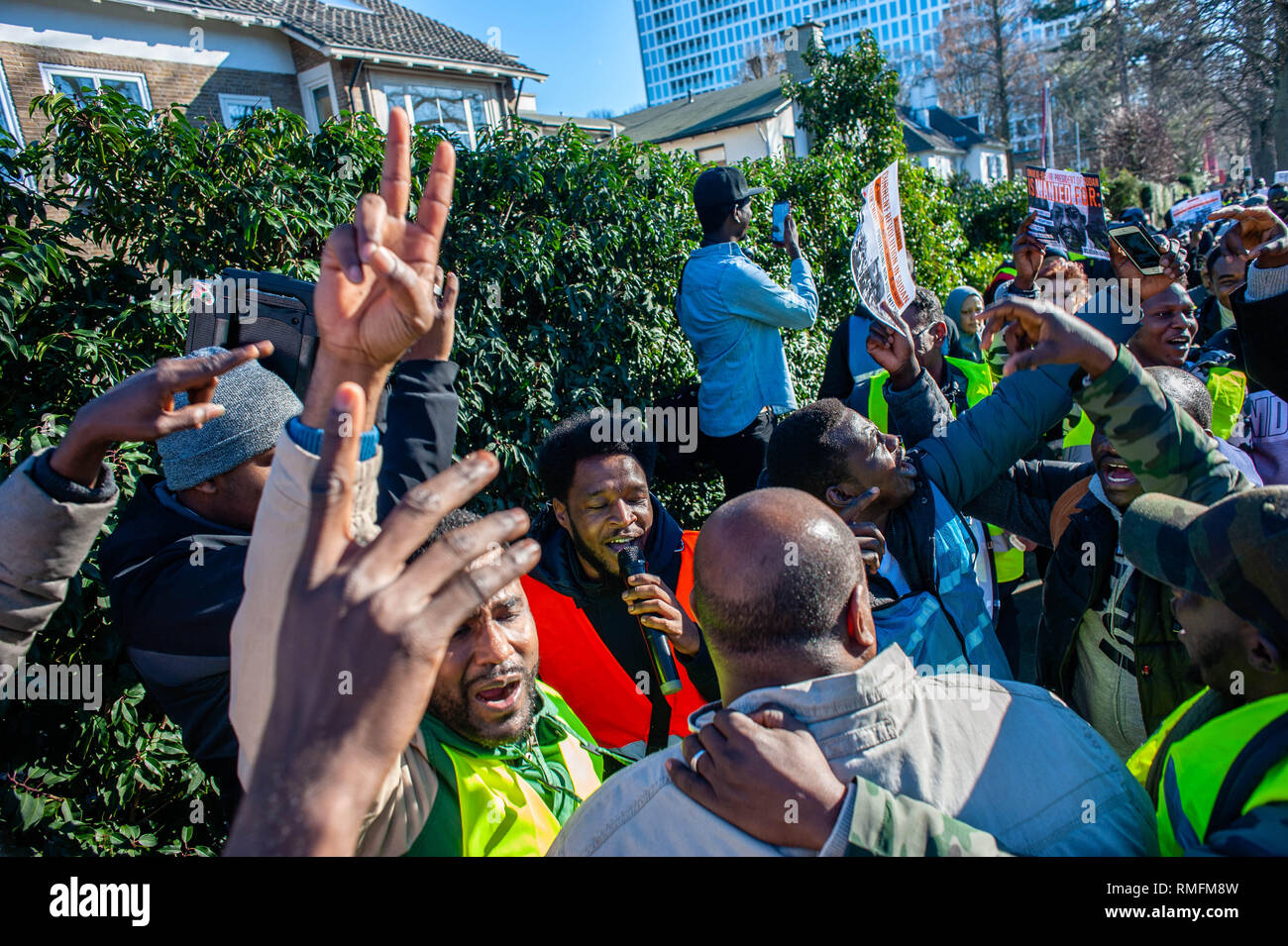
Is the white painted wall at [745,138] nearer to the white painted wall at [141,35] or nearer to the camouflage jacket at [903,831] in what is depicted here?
the white painted wall at [141,35]

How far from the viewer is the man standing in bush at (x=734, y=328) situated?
188 inches

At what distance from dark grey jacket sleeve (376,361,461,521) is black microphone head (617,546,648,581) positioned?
0.76 meters

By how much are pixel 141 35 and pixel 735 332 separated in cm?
1846

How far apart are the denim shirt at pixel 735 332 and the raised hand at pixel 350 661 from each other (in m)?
3.97

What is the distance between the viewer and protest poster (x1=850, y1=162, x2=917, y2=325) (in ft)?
10.2

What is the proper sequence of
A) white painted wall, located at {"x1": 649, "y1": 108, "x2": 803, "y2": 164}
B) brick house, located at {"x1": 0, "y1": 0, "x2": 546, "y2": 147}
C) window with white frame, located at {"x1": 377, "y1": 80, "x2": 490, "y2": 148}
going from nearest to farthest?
brick house, located at {"x1": 0, "y1": 0, "x2": 546, "y2": 147}, window with white frame, located at {"x1": 377, "y1": 80, "x2": 490, "y2": 148}, white painted wall, located at {"x1": 649, "y1": 108, "x2": 803, "y2": 164}

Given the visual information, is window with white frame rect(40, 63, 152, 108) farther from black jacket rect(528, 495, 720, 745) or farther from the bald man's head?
the bald man's head

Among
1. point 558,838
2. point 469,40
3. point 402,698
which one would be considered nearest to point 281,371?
point 558,838

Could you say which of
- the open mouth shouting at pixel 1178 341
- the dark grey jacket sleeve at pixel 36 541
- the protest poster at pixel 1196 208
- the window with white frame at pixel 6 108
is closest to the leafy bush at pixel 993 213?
the protest poster at pixel 1196 208

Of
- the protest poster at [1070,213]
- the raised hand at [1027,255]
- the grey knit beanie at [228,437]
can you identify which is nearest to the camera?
the grey knit beanie at [228,437]

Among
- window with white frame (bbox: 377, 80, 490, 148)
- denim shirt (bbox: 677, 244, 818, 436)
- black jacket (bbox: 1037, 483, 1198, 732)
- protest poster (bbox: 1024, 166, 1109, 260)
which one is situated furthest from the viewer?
window with white frame (bbox: 377, 80, 490, 148)

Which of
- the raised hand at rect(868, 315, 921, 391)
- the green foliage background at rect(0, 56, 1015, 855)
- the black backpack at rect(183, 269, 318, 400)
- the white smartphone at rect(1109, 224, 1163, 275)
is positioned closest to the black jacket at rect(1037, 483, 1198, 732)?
the raised hand at rect(868, 315, 921, 391)

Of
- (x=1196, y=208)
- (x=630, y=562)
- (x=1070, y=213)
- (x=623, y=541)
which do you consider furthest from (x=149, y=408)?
(x=1196, y=208)

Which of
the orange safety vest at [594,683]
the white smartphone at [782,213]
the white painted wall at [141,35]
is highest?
the white painted wall at [141,35]
